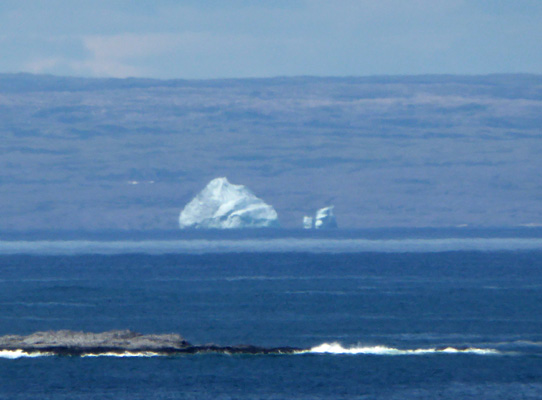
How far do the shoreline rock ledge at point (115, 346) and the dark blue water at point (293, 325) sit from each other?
39 centimetres

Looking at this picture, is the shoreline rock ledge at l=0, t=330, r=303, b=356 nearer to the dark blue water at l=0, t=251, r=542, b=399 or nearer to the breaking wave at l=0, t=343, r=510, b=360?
the breaking wave at l=0, t=343, r=510, b=360

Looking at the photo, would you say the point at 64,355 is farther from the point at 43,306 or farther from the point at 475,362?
the point at 43,306

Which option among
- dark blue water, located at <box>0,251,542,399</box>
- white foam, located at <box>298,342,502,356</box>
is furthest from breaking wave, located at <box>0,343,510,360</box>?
dark blue water, located at <box>0,251,542,399</box>

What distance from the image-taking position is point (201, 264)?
127562mm

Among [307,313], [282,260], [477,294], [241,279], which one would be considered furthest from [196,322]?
[282,260]

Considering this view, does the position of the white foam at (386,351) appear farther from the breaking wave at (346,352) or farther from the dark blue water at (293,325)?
the dark blue water at (293,325)

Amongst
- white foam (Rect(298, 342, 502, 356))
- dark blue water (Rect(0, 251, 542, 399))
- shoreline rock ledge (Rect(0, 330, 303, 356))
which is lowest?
dark blue water (Rect(0, 251, 542, 399))

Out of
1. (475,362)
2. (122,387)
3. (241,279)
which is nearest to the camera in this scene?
(122,387)

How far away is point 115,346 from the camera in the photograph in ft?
167

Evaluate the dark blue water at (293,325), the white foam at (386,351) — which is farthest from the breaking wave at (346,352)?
the dark blue water at (293,325)

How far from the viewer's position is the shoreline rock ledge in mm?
50781

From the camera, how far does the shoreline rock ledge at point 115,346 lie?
50.8 meters

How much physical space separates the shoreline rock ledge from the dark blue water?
387 mm

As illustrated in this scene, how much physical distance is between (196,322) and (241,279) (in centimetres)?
3591
